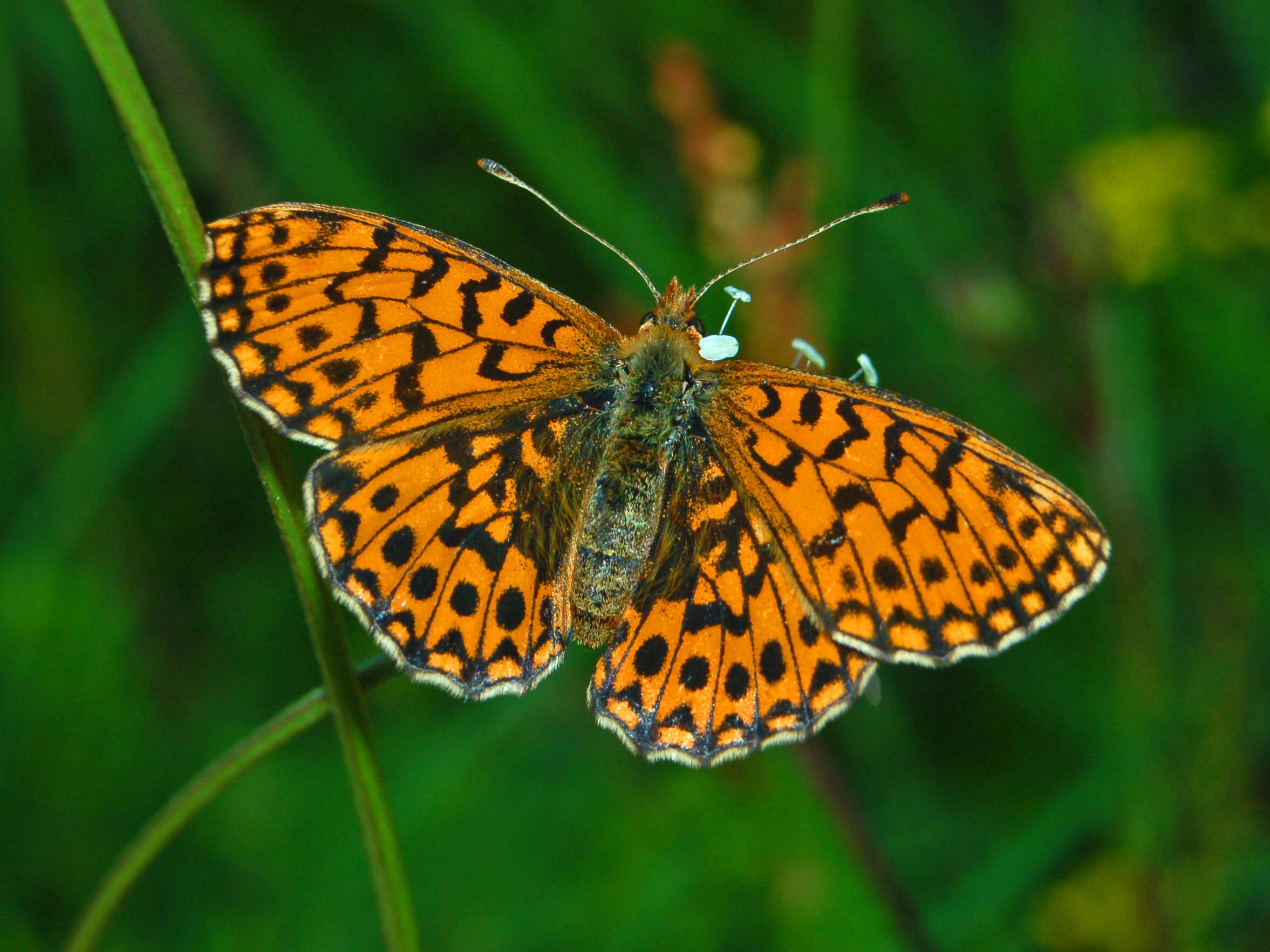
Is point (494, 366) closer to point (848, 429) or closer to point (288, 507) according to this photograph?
point (848, 429)

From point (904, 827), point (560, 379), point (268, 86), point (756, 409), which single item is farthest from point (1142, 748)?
point (268, 86)

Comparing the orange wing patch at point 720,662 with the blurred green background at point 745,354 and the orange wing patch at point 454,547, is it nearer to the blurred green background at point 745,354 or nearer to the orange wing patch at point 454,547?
the orange wing patch at point 454,547

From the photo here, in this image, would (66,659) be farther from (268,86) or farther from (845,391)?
(845,391)

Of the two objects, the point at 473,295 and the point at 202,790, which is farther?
the point at 473,295

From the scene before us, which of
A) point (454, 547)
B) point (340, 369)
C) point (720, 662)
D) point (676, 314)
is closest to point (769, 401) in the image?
point (676, 314)

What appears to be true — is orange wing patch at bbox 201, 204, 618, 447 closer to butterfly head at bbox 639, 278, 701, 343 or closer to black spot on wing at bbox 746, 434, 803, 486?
butterfly head at bbox 639, 278, 701, 343

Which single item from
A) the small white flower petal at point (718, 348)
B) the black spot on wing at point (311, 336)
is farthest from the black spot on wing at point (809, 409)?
the black spot on wing at point (311, 336)

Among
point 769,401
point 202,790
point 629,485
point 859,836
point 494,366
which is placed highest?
point 494,366
